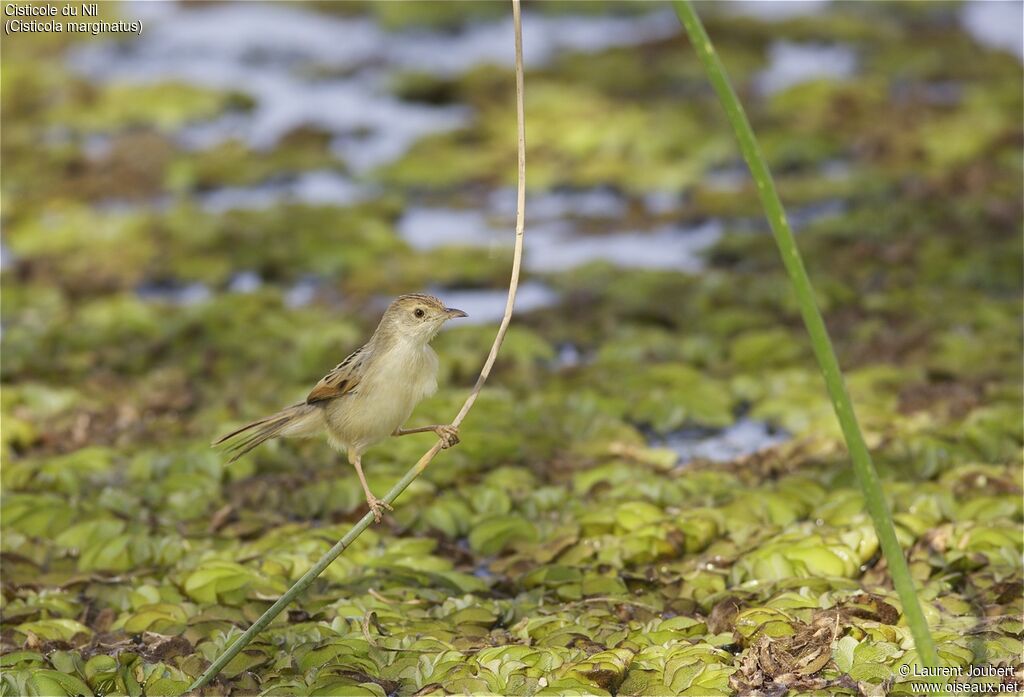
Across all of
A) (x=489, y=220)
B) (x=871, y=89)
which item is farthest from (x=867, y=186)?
(x=489, y=220)

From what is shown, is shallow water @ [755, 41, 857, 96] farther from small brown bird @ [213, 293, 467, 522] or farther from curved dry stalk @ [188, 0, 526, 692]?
curved dry stalk @ [188, 0, 526, 692]

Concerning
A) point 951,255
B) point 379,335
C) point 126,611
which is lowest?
point 126,611

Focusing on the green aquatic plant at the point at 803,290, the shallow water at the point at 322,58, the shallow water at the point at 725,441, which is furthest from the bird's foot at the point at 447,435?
the shallow water at the point at 322,58

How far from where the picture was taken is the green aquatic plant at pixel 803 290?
2.58 metres

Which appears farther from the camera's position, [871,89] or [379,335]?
[871,89]

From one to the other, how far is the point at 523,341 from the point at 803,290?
167 inches

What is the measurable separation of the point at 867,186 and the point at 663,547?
506 cm

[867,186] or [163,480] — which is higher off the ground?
[867,186]

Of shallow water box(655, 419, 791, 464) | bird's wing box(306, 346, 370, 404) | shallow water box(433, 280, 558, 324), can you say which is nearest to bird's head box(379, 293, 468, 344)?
bird's wing box(306, 346, 370, 404)

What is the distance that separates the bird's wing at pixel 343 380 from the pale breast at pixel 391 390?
7 cm

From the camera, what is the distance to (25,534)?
479 centimetres

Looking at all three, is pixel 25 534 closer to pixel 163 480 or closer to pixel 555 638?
pixel 163 480

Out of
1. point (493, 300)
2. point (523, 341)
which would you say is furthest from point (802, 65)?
point (523, 341)

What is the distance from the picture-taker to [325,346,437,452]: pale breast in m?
3.52
